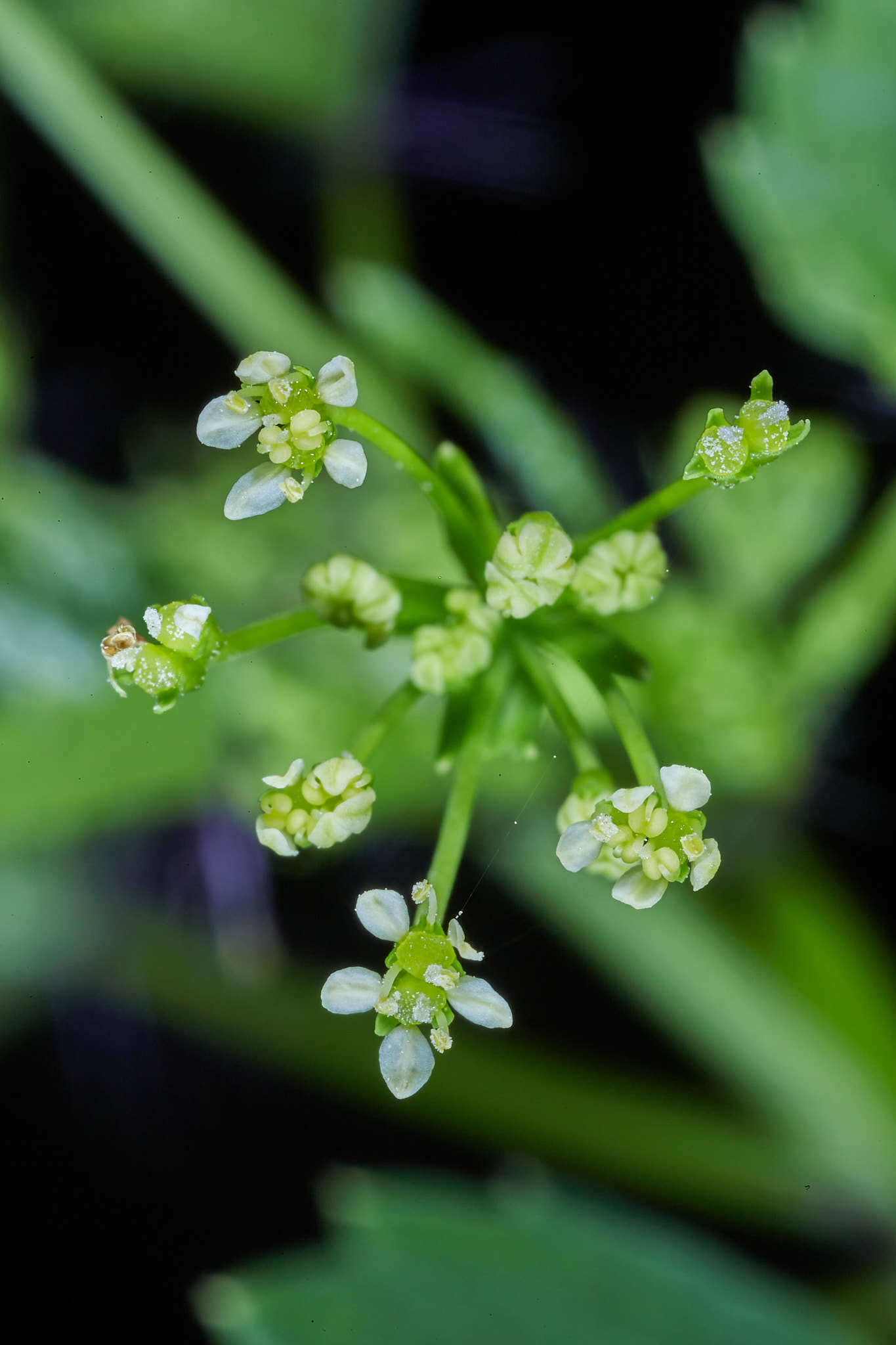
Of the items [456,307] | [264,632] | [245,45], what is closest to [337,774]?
[264,632]

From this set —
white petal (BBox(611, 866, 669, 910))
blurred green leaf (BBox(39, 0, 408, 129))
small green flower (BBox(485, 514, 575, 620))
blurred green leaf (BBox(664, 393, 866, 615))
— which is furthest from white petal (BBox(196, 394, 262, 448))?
blurred green leaf (BBox(39, 0, 408, 129))

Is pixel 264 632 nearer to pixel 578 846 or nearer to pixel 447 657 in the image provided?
pixel 447 657

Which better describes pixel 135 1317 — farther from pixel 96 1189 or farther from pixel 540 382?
pixel 540 382

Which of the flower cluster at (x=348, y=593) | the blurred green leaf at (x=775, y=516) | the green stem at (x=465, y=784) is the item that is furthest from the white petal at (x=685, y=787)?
the blurred green leaf at (x=775, y=516)

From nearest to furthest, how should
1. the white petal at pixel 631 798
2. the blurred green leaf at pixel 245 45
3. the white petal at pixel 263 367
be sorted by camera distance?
1. the white petal at pixel 631 798
2. the white petal at pixel 263 367
3. the blurred green leaf at pixel 245 45

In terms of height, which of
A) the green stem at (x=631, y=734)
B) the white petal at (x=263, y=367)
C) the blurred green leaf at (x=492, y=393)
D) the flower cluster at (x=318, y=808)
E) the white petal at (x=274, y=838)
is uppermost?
the blurred green leaf at (x=492, y=393)

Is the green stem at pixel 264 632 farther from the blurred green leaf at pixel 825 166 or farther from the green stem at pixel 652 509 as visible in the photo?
the blurred green leaf at pixel 825 166

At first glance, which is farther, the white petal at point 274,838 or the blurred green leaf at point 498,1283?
the blurred green leaf at point 498,1283
